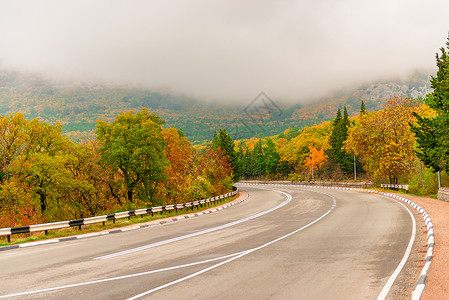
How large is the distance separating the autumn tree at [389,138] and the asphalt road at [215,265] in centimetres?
3067

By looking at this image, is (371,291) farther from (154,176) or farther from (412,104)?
(412,104)

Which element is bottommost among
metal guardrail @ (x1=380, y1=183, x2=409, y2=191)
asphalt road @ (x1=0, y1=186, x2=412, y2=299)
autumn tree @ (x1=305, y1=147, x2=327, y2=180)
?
metal guardrail @ (x1=380, y1=183, x2=409, y2=191)

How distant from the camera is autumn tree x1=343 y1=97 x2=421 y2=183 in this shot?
42.8 meters

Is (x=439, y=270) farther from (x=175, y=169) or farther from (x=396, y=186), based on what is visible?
(x=396, y=186)

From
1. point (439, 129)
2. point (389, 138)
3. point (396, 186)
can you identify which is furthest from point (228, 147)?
point (439, 129)

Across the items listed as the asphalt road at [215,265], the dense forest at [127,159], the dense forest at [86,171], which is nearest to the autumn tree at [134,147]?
the dense forest at [86,171]

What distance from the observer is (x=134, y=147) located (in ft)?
114

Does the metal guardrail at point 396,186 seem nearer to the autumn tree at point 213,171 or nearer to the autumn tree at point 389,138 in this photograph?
the autumn tree at point 389,138

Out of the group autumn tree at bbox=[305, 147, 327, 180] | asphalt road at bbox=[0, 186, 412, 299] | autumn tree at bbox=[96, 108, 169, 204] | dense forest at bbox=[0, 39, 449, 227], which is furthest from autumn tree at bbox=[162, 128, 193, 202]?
autumn tree at bbox=[305, 147, 327, 180]

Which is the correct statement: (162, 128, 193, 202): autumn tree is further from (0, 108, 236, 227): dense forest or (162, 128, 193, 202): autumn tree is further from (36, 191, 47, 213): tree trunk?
(36, 191, 47, 213): tree trunk

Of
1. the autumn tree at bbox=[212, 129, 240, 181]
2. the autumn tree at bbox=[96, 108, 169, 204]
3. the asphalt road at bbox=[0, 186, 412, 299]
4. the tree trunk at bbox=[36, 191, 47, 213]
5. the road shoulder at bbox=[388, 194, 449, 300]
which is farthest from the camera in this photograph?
the autumn tree at bbox=[212, 129, 240, 181]

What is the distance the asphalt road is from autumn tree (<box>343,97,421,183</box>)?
30669 millimetres

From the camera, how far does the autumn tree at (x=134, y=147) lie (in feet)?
112

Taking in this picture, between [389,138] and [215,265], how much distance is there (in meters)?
42.1
